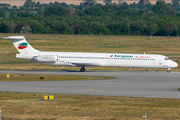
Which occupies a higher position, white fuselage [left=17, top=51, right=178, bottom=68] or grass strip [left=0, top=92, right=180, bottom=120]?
white fuselage [left=17, top=51, right=178, bottom=68]

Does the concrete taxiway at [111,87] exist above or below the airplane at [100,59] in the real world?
below

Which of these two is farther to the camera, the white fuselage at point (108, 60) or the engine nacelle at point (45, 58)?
the white fuselage at point (108, 60)

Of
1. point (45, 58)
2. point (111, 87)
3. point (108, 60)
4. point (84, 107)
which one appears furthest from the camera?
point (108, 60)

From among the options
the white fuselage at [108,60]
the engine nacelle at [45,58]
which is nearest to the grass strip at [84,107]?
the engine nacelle at [45,58]

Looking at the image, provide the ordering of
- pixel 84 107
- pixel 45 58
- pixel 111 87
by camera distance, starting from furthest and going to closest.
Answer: pixel 45 58
pixel 111 87
pixel 84 107

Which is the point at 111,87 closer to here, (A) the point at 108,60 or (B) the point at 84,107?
(B) the point at 84,107

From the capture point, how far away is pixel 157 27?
134125 millimetres

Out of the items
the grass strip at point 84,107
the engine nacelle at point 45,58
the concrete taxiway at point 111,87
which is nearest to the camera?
the grass strip at point 84,107

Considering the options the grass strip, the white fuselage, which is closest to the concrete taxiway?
the grass strip

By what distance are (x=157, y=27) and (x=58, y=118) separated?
118045 mm

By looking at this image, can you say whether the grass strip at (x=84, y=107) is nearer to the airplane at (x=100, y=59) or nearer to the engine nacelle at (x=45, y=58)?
the engine nacelle at (x=45, y=58)

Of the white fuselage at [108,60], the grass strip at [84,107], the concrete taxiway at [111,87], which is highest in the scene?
the white fuselage at [108,60]

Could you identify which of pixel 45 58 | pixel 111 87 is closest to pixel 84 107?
pixel 111 87

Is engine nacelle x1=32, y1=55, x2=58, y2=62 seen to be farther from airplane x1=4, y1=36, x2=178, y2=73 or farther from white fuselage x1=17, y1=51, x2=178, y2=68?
white fuselage x1=17, y1=51, x2=178, y2=68
